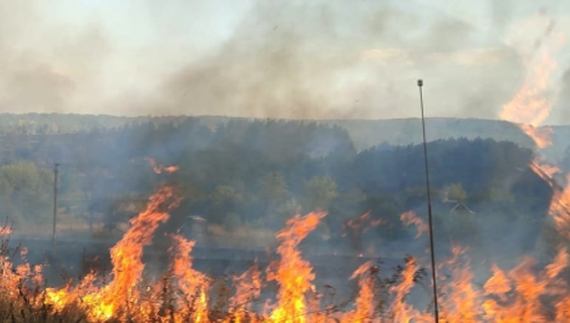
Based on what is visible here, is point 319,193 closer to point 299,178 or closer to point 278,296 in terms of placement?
point 299,178

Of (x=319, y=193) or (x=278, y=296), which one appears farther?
(x=319, y=193)

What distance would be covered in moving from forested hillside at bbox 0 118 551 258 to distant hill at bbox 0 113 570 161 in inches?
8.4

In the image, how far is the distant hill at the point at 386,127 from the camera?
1327 cm

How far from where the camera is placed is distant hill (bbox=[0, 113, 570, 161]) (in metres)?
13.3

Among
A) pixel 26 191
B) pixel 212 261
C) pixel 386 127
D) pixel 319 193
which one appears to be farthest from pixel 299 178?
pixel 26 191

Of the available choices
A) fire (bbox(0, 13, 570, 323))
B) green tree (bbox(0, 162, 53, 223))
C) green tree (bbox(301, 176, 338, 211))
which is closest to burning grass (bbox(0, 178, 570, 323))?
fire (bbox(0, 13, 570, 323))

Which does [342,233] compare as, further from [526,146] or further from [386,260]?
[526,146]

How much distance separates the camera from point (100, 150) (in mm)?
21359

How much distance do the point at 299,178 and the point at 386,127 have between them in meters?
2.94

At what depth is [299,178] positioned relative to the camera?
1761 cm

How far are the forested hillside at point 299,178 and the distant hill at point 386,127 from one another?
21cm

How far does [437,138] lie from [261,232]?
225 inches

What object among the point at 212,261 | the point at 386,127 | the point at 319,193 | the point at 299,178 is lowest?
the point at 212,261

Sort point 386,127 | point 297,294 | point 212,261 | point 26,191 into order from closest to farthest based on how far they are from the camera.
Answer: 1. point 297,294
2. point 386,127
3. point 212,261
4. point 26,191
